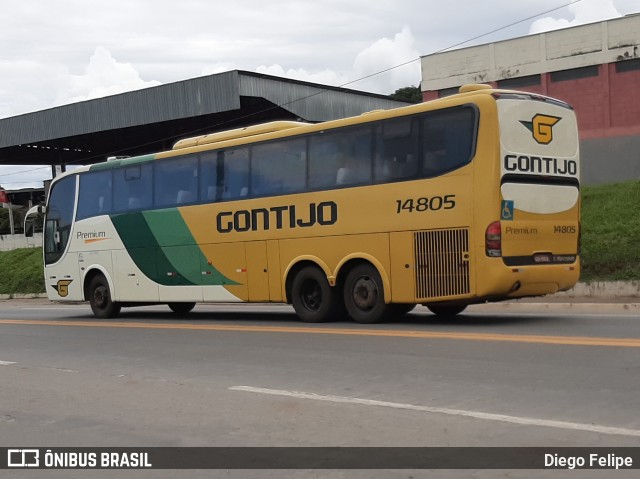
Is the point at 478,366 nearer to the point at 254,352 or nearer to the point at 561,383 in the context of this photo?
the point at 561,383

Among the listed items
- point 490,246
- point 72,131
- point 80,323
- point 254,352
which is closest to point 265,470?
point 254,352

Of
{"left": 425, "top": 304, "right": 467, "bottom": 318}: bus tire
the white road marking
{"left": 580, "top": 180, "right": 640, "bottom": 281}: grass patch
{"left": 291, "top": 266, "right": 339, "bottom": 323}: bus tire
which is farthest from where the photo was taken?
{"left": 580, "top": 180, "right": 640, "bottom": 281}: grass patch

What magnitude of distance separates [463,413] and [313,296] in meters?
8.69

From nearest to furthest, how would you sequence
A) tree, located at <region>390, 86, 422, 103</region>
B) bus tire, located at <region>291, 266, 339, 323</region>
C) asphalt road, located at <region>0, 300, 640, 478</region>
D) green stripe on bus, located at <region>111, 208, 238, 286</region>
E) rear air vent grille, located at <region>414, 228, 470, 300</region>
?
asphalt road, located at <region>0, 300, 640, 478</region>
rear air vent grille, located at <region>414, 228, 470, 300</region>
bus tire, located at <region>291, 266, 339, 323</region>
green stripe on bus, located at <region>111, 208, 238, 286</region>
tree, located at <region>390, 86, 422, 103</region>

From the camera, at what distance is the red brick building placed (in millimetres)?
37438

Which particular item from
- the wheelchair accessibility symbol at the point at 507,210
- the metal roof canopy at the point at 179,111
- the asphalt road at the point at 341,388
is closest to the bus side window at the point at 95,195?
the asphalt road at the point at 341,388

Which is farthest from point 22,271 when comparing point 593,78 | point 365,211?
point 365,211

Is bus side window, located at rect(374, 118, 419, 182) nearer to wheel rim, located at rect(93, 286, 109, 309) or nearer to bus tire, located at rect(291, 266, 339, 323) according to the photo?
bus tire, located at rect(291, 266, 339, 323)

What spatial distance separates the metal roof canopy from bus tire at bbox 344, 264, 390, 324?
2419cm

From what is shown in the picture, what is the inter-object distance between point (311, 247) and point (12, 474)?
9611 mm

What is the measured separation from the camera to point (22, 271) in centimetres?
4222

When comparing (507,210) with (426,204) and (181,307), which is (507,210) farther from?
(181,307)

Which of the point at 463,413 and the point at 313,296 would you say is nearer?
the point at 463,413

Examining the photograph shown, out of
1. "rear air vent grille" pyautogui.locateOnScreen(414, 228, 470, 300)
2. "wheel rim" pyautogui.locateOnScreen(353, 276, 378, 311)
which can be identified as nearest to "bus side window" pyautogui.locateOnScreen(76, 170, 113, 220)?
"wheel rim" pyautogui.locateOnScreen(353, 276, 378, 311)
